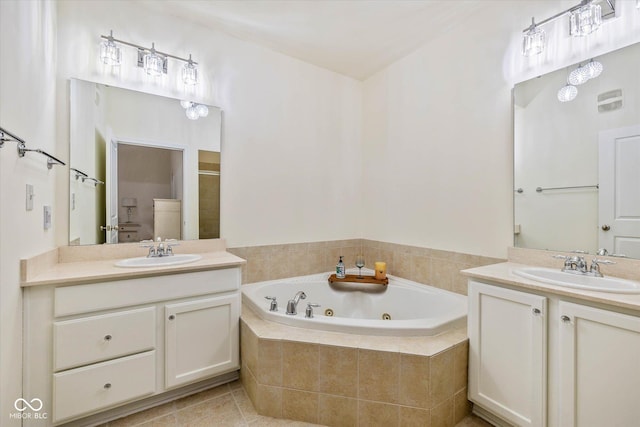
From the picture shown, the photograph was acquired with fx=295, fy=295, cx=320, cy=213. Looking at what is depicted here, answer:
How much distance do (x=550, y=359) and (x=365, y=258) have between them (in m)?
1.86

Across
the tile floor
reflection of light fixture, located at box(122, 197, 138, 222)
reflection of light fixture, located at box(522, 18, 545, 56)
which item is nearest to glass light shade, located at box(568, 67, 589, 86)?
reflection of light fixture, located at box(522, 18, 545, 56)

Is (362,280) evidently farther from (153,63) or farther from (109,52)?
(109,52)

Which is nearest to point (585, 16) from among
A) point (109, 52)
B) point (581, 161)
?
point (581, 161)

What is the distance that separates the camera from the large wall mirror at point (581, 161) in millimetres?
1518

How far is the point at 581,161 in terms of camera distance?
169cm

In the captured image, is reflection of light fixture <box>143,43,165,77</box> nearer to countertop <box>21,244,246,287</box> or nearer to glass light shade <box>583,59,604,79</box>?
countertop <box>21,244,246,287</box>

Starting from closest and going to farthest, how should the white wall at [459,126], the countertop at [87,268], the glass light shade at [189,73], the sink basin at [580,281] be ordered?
the sink basin at [580,281], the countertop at [87,268], the white wall at [459,126], the glass light shade at [189,73]

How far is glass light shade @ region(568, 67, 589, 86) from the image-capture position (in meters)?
1.67

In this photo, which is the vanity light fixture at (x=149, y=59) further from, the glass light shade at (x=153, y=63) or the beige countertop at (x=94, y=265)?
the beige countertop at (x=94, y=265)

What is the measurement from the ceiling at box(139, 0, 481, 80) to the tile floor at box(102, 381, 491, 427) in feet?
8.68

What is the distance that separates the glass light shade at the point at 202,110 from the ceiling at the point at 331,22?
64cm

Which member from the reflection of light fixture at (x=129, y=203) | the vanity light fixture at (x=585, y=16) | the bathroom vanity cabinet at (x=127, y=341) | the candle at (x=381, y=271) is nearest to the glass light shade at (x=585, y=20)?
the vanity light fixture at (x=585, y=16)

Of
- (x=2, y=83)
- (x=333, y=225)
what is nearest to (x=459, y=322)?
(x=333, y=225)

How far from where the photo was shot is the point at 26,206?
1.44 m
